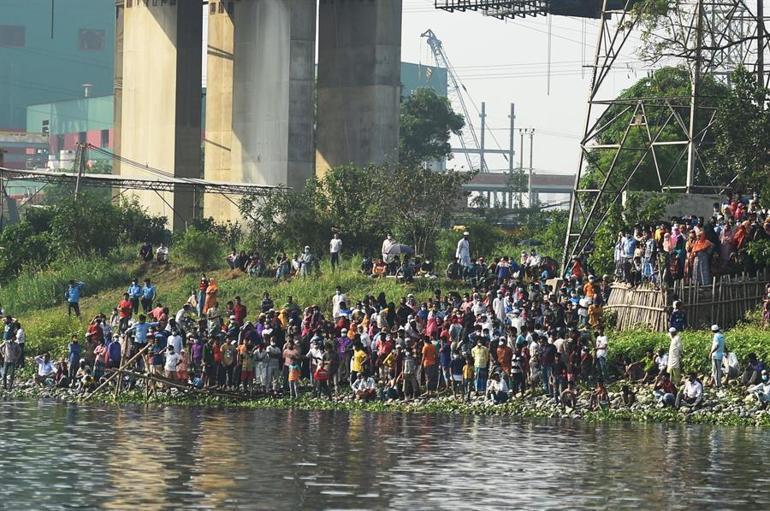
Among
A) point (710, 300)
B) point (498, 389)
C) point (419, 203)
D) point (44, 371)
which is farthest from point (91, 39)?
point (498, 389)

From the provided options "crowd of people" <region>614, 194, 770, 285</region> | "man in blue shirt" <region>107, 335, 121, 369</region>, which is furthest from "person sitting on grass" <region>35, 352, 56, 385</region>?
"crowd of people" <region>614, 194, 770, 285</region>

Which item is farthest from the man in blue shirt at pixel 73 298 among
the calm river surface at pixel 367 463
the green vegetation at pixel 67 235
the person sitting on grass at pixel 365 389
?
the person sitting on grass at pixel 365 389

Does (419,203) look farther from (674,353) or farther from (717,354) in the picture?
(717,354)

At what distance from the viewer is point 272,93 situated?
6825 cm

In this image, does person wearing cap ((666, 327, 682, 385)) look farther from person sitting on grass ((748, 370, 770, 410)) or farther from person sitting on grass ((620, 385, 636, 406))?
person sitting on grass ((748, 370, 770, 410))

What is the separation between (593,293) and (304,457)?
1320 centimetres

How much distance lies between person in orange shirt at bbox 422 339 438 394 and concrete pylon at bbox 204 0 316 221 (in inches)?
1202

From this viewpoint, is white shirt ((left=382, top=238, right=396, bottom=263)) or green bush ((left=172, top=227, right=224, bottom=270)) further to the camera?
green bush ((left=172, top=227, right=224, bottom=270))

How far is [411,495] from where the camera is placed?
23.6 metres

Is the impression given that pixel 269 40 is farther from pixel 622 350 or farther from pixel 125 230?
pixel 622 350

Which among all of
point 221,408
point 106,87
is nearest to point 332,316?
point 221,408

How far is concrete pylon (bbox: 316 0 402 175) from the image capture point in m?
70.4

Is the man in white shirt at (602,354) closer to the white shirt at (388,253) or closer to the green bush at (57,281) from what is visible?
the white shirt at (388,253)

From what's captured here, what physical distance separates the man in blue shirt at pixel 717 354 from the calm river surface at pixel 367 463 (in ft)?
7.73
